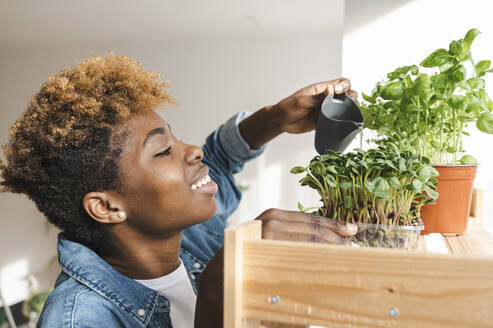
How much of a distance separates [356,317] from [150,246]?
0.62 metres

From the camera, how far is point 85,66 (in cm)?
88

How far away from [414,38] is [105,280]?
997 millimetres

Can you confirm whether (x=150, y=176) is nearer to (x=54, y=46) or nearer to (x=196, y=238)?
(x=196, y=238)

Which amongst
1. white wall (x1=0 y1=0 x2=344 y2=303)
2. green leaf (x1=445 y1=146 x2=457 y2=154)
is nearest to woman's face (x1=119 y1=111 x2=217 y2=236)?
green leaf (x1=445 y1=146 x2=457 y2=154)

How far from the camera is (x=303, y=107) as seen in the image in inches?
42.1

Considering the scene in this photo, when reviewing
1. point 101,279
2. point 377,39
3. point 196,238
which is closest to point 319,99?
point 377,39

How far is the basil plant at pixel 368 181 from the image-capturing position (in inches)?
24.0

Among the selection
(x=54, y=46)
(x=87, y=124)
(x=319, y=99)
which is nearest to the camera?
(x=87, y=124)

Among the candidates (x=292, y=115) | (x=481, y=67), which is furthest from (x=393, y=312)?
(x=292, y=115)

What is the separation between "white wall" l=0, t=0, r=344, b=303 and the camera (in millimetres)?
3475

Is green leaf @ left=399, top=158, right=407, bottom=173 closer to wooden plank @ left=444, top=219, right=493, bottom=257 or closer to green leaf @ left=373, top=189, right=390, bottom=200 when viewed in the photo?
green leaf @ left=373, top=189, right=390, bottom=200

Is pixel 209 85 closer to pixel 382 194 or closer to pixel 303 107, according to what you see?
pixel 303 107

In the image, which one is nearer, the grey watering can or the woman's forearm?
the grey watering can

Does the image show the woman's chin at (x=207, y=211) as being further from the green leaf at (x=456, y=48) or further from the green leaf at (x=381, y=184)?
the green leaf at (x=456, y=48)
